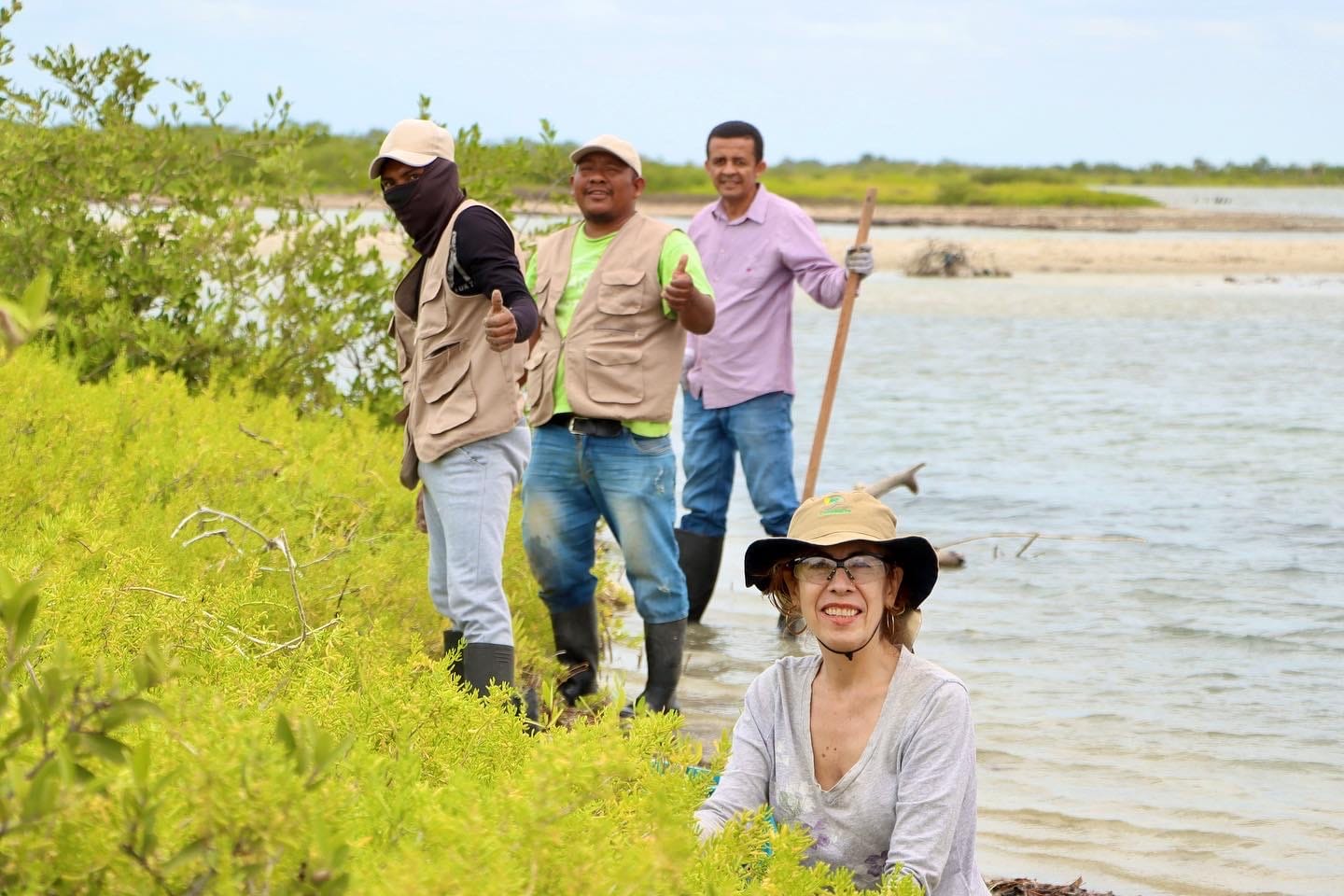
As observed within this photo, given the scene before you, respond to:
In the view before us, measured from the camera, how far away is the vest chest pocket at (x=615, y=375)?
6.39 meters

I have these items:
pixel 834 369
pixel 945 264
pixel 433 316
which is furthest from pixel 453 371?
pixel 945 264

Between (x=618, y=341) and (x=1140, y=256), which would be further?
(x=1140, y=256)

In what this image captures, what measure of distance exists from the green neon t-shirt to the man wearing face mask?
2.85 feet

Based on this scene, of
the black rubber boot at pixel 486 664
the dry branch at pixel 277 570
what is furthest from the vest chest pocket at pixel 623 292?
the black rubber boot at pixel 486 664

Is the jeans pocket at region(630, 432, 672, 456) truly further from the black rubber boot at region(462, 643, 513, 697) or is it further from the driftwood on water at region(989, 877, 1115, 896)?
A: the driftwood on water at region(989, 877, 1115, 896)

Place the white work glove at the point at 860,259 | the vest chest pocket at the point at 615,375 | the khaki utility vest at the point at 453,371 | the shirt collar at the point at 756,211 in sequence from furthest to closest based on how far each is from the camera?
the white work glove at the point at 860,259, the shirt collar at the point at 756,211, the vest chest pocket at the point at 615,375, the khaki utility vest at the point at 453,371

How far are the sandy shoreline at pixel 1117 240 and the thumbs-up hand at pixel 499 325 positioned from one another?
57.9 ft

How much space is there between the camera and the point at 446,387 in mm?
5535

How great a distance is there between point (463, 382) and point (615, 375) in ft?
3.26

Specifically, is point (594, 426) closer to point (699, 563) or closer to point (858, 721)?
point (699, 563)

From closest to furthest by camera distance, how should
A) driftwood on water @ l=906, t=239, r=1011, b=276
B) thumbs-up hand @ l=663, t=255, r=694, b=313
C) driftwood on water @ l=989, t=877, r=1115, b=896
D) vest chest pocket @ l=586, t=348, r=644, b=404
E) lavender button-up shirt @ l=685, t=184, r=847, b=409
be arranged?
driftwood on water @ l=989, t=877, r=1115, b=896 → thumbs-up hand @ l=663, t=255, r=694, b=313 → vest chest pocket @ l=586, t=348, r=644, b=404 → lavender button-up shirt @ l=685, t=184, r=847, b=409 → driftwood on water @ l=906, t=239, r=1011, b=276

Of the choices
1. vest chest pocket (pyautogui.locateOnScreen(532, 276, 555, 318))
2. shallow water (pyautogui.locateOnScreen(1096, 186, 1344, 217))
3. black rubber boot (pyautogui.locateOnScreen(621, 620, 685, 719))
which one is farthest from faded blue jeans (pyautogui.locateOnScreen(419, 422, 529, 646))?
shallow water (pyautogui.locateOnScreen(1096, 186, 1344, 217))

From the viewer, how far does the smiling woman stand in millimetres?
3758

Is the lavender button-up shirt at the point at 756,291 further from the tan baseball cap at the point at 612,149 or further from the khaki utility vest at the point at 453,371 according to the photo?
the khaki utility vest at the point at 453,371
